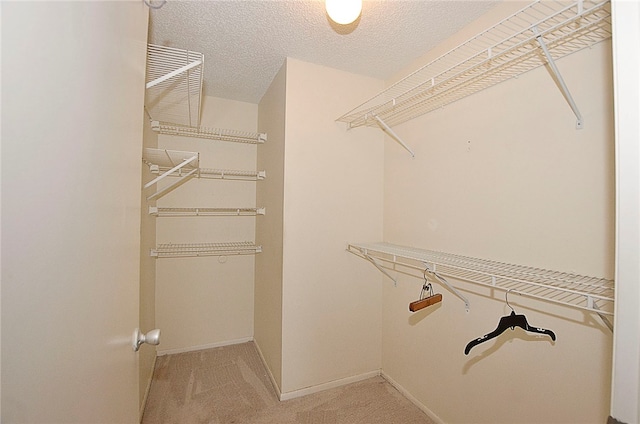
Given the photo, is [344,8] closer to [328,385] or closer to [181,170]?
→ [181,170]

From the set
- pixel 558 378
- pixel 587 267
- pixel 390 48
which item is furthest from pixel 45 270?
pixel 390 48

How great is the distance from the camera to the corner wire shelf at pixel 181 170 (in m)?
1.81

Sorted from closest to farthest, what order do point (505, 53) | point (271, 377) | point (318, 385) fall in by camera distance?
point (505, 53) < point (318, 385) < point (271, 377)

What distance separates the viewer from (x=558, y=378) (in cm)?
114

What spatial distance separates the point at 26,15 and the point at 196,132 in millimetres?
2237

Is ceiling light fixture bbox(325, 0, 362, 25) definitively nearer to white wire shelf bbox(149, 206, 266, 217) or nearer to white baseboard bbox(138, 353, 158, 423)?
white wire shelf bbox(149, 206, 266, 217)

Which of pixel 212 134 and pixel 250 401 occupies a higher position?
pixel 212 134

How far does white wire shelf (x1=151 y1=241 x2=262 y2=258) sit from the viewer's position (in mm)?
2398

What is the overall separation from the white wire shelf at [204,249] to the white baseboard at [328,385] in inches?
47.1

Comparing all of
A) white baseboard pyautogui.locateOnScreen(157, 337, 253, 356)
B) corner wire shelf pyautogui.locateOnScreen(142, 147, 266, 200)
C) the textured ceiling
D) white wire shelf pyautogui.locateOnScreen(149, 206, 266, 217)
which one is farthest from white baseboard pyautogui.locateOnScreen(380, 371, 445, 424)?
the textured ceiling

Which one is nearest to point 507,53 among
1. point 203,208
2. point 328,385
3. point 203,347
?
point 328,385

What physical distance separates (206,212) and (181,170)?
0.45 meters

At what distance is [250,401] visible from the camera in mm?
1878

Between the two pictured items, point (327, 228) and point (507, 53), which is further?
point (327, 228)
